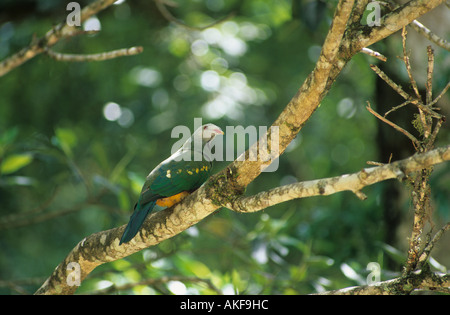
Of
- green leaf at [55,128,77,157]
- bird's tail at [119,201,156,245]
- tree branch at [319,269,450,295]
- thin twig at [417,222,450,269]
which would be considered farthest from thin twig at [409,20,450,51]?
A: green leaf at [55,128,77,157]

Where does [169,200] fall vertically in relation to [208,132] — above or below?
below

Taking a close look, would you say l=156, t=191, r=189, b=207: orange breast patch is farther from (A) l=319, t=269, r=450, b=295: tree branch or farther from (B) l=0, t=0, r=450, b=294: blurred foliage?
(B) l=0, t=0, r=450, b=294: blurred foliage

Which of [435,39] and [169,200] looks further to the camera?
[169,200]

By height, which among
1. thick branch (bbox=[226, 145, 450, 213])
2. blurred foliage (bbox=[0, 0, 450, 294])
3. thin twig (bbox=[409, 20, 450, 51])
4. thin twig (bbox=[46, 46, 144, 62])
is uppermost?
thin twig (bbox=[409, 20, 450, 51])

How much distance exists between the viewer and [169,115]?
22.4 feet

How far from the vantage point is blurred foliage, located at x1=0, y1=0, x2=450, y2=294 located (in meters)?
5.06

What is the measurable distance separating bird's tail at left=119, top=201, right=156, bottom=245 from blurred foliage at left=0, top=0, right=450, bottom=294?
1.74 metres

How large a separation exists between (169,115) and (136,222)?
13.1 feet

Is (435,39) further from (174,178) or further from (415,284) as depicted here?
(174,178)

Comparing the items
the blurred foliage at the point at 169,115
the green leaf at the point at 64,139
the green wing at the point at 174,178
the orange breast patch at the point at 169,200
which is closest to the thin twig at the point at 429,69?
the green wing at the point at 174,178

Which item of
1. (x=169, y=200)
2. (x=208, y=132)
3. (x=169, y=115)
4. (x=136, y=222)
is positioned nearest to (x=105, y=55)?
(x=208, y=132)

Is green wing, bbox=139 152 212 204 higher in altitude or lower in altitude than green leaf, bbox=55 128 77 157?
higher

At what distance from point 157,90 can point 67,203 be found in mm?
2511
